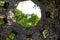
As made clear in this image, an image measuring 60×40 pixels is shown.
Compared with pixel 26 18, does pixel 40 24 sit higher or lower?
higher

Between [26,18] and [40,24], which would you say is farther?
[26,18]

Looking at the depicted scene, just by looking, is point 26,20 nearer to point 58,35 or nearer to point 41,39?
point 41,39

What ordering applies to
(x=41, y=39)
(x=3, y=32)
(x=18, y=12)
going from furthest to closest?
(x=18, y=12) → (x=3, y=32) → (x=41, y=39)

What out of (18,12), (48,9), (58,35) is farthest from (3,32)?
(18,12)

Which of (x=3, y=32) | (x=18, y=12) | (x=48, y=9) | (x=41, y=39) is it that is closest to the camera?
(x=48, y=9)

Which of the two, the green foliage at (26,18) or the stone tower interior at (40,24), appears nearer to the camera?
the stone tower interior at (40,24)

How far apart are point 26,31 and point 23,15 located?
7.51 metres

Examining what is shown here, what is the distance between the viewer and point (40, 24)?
1124 centimetres

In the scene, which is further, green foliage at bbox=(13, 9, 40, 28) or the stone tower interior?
green foliage at bbox=(13, 9, 40, 28)

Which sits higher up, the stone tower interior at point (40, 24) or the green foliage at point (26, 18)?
the stone tower interior at point (40, 24)

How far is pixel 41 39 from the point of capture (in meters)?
10.8

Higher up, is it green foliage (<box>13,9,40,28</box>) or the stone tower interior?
the stone tower interior

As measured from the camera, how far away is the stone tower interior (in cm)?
871

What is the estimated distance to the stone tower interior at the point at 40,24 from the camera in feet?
28.6
